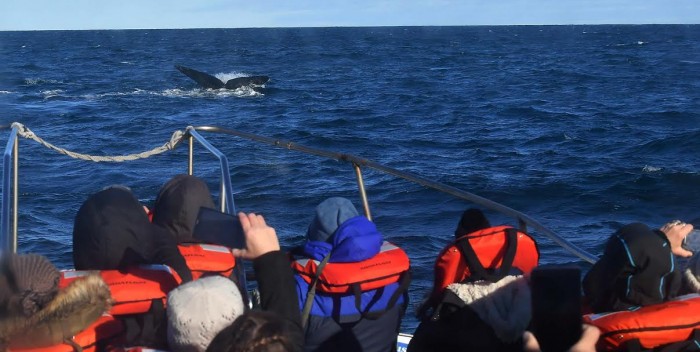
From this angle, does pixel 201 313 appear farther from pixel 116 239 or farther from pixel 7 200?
pixel 7 200

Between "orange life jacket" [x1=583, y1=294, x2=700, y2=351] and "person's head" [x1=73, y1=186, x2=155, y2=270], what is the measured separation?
1504 mm

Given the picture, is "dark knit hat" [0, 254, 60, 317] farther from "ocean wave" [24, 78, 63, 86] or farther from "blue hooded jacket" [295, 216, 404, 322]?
"ocean wave" [24, 78, 63, 86]

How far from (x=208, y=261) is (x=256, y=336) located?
1.50 m

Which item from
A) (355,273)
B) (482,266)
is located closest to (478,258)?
(482,266)

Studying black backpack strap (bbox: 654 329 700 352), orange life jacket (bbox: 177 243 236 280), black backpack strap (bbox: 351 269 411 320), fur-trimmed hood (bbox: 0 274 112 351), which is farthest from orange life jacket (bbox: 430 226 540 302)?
fur-trimmed hood (bbox: 0 274 112 351)

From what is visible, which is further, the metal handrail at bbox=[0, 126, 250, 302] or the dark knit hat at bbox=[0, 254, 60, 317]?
the metal handrail at bbox=[0, 126, 250, 302]

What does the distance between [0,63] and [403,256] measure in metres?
61.3

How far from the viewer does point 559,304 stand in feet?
5.97

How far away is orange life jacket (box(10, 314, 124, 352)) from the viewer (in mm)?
2488

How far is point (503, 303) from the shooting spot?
3.03 metres

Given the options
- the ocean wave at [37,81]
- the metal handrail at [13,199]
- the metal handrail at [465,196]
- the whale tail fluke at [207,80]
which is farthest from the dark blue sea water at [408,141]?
the metal handrail at [13,199]

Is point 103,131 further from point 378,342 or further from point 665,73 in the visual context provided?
point 665,73

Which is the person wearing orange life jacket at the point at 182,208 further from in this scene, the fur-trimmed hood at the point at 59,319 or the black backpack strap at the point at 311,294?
the fur-trimmed hood at the point at 59,319

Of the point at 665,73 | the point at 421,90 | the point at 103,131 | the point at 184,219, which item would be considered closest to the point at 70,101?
the point at 103,131
